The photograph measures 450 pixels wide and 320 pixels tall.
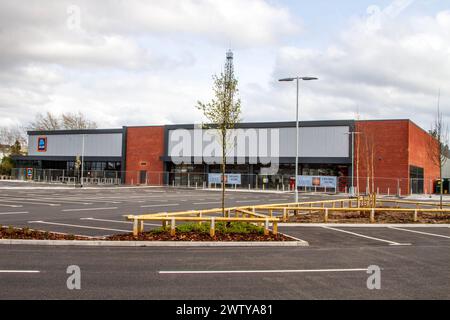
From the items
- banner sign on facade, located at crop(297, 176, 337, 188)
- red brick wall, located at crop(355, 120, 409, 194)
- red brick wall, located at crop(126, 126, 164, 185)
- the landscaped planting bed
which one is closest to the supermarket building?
red brick wall, located at crop(126, 126, 164, 185)

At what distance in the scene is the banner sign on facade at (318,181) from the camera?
52250 millimetres

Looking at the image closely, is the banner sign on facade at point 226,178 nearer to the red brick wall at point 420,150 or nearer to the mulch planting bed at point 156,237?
the red brick wall at point 420,150

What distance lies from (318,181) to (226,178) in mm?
12007

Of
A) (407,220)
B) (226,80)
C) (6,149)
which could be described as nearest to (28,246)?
(226,80)

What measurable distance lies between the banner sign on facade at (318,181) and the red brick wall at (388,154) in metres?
3.55

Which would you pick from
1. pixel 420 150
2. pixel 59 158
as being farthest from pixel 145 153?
pixel 420 150

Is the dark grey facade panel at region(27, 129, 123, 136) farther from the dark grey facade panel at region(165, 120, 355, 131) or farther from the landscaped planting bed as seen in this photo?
the landscaped planting bed

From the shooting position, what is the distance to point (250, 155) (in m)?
59.1

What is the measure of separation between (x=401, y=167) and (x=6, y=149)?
3411 inches

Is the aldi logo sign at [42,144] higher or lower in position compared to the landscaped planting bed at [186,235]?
higher

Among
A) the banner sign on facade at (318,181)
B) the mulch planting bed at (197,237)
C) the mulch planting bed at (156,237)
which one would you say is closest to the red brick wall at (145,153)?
the banner sign on facade at (318,181)

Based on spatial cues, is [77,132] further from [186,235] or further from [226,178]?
[186,235]

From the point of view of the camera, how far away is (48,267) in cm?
926
